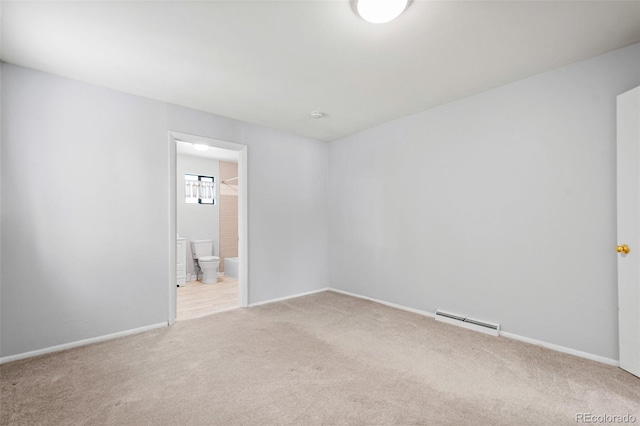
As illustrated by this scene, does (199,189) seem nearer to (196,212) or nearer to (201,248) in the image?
(196,212)

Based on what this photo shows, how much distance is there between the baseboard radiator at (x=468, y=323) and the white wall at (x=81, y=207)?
3252mm

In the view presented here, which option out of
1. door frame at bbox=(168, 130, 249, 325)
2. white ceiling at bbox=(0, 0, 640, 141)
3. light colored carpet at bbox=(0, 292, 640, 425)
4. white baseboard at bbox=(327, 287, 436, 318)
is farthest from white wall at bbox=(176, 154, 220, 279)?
light colored carpet at bbox=(0, 292, 640, 425)

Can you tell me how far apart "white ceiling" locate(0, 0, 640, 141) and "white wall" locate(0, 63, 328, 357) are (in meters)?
0.32

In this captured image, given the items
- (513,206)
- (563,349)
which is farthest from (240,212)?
(563,349)

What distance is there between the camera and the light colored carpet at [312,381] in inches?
71.3

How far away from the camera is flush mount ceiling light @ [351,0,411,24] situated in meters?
1.87

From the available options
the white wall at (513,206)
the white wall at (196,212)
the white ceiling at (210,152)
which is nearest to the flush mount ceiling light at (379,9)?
the white wall at (513,206)

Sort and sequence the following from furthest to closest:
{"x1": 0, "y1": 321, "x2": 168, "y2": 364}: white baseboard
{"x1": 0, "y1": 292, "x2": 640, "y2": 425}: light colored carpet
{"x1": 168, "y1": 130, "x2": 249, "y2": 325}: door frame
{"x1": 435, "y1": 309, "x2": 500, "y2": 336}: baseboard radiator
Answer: {"x1": 168, "y1": 130, "x2": 249, "y2": 325}: door frame → {"x1": 435, "y1": 309, "x2": 500, "y2": 336}: baseboard radiator → {"x1": 0, "y1": 321, "x2": 168, "y2": 364}: white baseboard → {"x1": 0, "y1": 292, "x2": 640, "y2": 425}: light colored carpet

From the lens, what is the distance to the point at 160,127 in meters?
3.41

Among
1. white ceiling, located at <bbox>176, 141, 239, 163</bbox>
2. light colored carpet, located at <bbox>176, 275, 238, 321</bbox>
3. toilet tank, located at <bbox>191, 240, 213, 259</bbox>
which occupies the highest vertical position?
white ceiling, located at <bbox>176, 141, 239, 163</bbox>

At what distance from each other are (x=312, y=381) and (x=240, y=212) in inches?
102

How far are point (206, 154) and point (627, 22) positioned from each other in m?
6.07

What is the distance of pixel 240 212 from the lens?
417 centimetres

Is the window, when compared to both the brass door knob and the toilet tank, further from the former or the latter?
the brass door knob
